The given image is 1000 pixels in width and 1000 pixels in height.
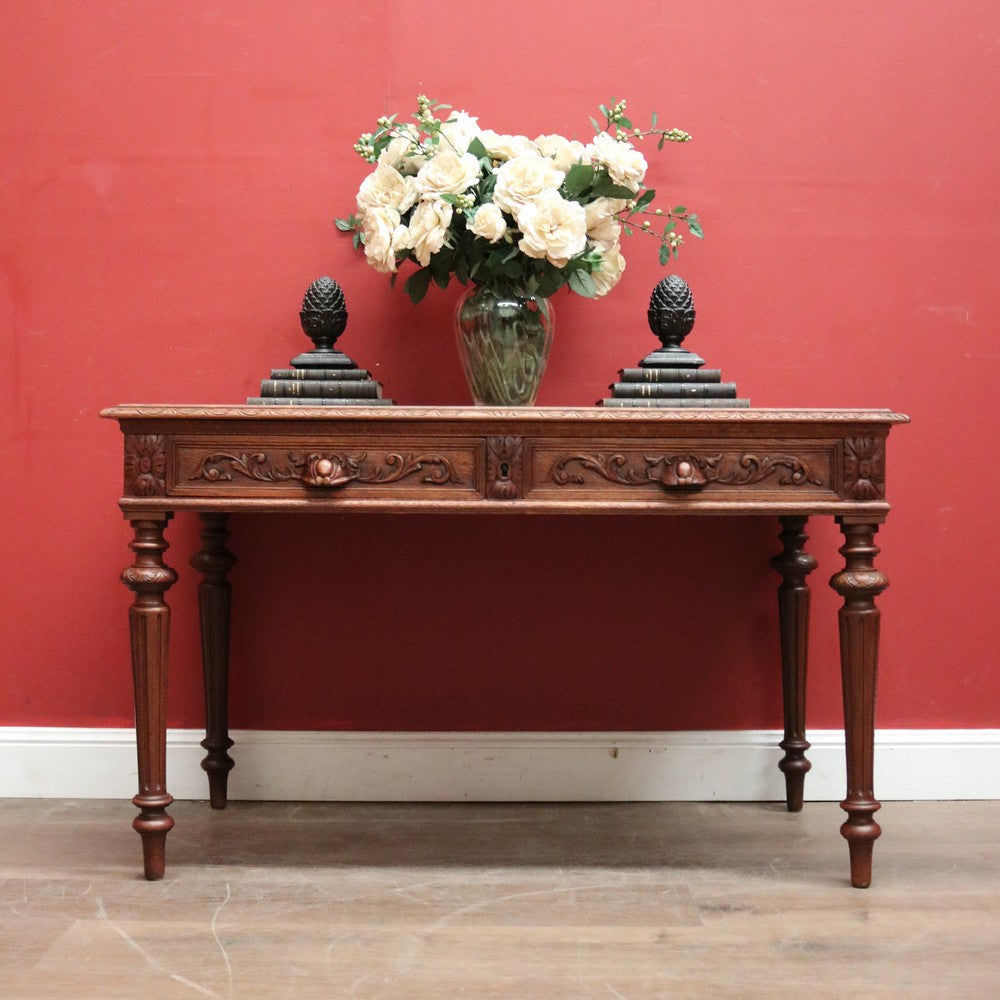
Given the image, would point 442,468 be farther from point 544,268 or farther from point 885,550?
point 885,550

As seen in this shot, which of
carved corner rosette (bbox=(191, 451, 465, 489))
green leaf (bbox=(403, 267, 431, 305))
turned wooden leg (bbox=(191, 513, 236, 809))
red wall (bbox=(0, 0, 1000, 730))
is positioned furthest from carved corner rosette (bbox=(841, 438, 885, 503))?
turned wooden leg (bbox=(191, 513, 236, 809))

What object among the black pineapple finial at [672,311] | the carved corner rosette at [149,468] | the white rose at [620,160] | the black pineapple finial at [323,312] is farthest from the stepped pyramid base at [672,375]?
the carved corner rosette at [149,468]

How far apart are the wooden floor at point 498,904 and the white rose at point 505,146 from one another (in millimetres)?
1380

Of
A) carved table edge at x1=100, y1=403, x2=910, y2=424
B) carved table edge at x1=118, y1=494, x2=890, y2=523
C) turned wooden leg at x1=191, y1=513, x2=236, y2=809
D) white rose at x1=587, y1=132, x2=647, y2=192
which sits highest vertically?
white rose at x1=587, y1=132, x2=647, y2=192

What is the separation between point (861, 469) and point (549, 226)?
0.72 metres

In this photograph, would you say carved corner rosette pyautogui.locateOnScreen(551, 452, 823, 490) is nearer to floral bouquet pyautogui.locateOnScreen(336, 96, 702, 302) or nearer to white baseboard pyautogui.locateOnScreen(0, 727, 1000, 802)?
floral bouquet pyautogui.locateOnScreen(336, 96, 702, 302)

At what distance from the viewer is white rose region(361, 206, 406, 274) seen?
2094 millimetres

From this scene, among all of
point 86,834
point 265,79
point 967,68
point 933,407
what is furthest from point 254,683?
point 967,68

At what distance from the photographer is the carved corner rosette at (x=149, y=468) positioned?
6.24 feet

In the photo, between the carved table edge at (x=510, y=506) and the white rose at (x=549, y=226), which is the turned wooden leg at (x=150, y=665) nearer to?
the carved table edge at (x=510, y=506)

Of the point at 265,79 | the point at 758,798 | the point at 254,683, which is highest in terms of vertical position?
the point at 265,79

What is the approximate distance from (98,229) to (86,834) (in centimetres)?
133

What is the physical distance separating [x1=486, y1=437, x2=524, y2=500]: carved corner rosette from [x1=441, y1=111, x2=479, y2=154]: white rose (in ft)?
2.04

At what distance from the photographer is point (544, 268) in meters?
2.14
